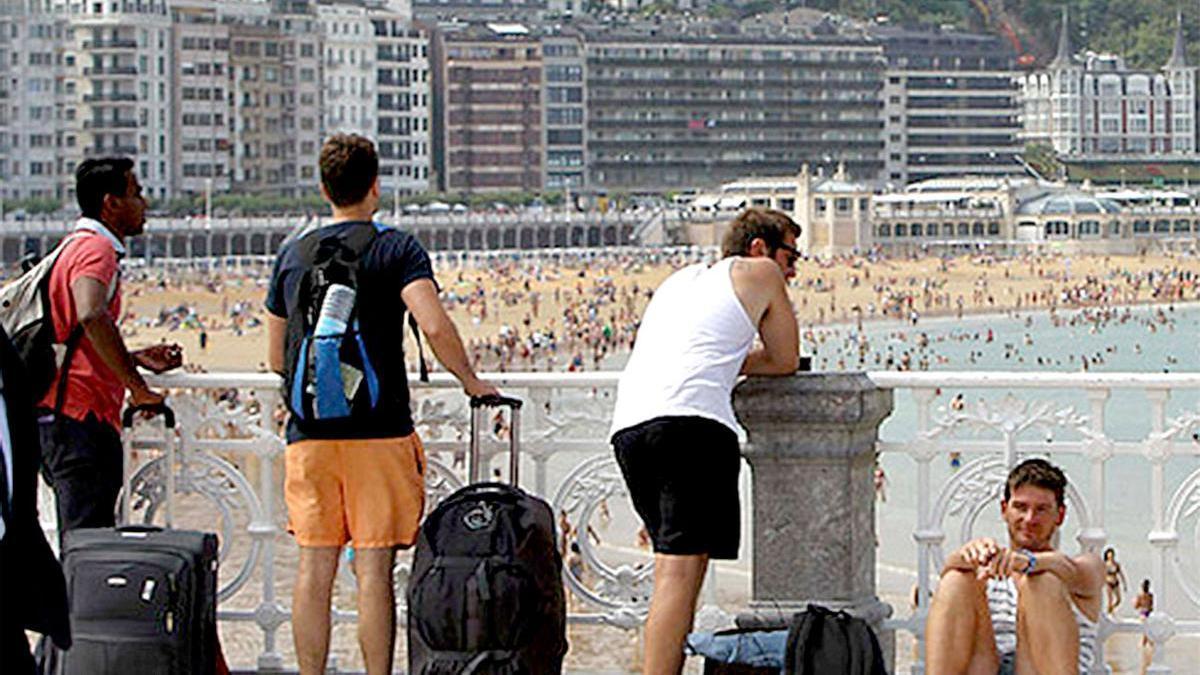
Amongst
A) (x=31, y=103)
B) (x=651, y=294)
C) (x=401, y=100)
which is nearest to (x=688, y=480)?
(x=651, y=294)

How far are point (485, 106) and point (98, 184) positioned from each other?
412 feet

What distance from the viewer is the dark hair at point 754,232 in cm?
591

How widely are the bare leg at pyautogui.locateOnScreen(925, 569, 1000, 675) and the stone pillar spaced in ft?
1.67

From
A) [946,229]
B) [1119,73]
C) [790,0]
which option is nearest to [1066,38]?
[1119,73]

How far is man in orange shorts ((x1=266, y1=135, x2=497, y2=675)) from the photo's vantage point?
18.8ft

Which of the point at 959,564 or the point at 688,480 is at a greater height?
the point at 688,480

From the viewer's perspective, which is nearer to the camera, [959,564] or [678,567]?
[959,564]

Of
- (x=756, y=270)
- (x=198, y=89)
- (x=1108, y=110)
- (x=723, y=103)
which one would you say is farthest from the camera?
(x=1108, y=110)

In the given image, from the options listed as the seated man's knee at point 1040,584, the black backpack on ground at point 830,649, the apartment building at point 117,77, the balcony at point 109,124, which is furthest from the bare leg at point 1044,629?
the balcony at point 109,124

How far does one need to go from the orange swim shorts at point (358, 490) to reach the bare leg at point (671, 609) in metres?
0.55

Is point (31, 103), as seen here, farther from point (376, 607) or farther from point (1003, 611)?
point (1003, 611)

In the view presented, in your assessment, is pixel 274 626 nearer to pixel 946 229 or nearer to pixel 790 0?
pixel 946 229

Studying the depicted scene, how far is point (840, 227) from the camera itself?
117062 millimetres

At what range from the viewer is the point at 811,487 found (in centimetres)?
610
